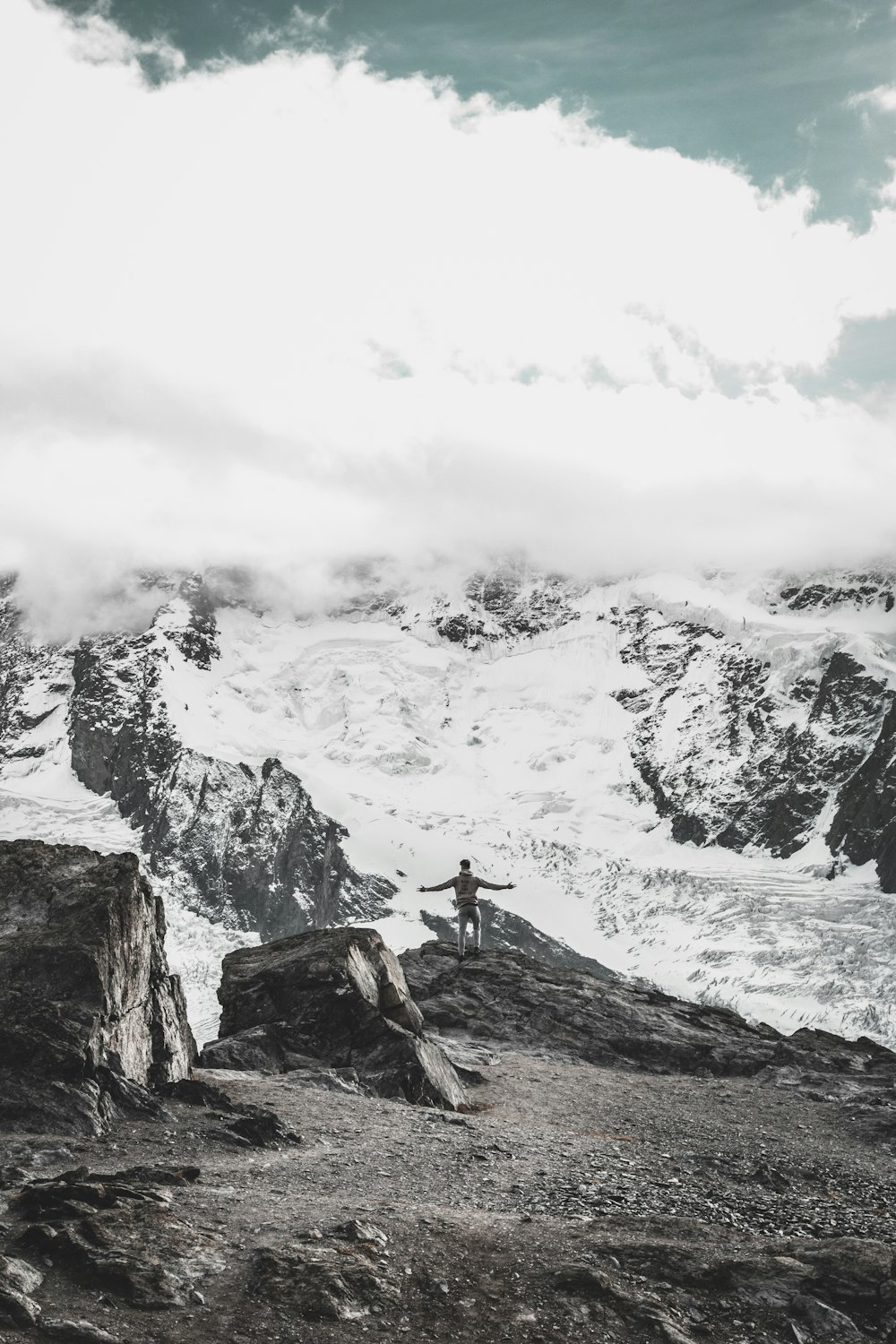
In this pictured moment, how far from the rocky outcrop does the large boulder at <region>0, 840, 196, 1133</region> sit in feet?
42.2

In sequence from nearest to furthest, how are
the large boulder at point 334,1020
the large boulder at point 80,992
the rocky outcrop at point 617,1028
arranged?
1. the large boulder at point 80,992
2. the large boulder at point 334,1020
3. the rocky outcrop at point 617,1028

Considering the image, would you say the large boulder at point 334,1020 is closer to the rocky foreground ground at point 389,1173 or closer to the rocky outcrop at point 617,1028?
the rocky foreground ground at point 389,1173

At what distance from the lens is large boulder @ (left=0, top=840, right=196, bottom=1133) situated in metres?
17.5

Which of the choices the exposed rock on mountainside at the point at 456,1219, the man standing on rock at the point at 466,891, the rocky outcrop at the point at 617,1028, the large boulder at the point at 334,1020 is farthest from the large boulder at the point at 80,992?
the rocky outcrop at the point at 617,1028

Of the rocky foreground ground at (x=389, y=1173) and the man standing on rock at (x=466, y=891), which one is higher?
the man standing on rock at (x=466, y=891)

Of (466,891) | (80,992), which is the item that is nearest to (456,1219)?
(80,992)

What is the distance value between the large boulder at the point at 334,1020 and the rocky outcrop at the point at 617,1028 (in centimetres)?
650

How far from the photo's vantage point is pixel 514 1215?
15.2 m

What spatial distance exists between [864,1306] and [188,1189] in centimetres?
822

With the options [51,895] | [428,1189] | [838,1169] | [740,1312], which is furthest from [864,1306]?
[51,895]

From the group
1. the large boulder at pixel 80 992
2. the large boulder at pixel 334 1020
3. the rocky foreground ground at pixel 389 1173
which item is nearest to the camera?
the rocky foreground ground at pixel 389 1173

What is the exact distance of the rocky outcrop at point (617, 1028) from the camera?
33.6m

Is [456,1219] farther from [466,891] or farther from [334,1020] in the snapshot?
[466,891]

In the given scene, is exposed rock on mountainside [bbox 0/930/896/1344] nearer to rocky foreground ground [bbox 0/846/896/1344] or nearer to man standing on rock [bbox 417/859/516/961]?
rocky foreground ground [bbox 0/846/896/1344]
